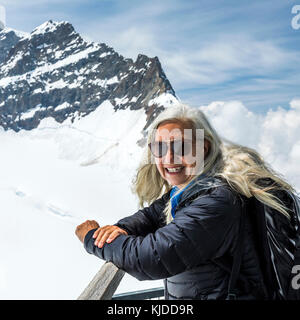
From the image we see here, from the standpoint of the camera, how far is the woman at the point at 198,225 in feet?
3.67

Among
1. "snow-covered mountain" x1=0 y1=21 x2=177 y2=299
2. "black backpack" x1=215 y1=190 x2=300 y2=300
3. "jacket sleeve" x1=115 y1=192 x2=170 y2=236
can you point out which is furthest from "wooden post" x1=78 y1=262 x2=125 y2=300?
"snow-covered mountain" x1=0 y1=21 x2=177 y2=299

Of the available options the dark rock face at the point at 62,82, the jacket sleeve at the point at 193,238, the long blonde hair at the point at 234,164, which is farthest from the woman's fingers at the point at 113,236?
the dark rock face at the point at 62,82

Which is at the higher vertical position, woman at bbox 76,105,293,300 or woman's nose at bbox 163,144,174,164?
woman's nose at bbox 163,144,174,164

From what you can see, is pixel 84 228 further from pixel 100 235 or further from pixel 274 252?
pixel 274 252

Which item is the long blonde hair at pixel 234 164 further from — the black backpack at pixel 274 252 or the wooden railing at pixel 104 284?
the wooden railing at pixel 104 284

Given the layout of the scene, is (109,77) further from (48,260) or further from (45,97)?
(48,260)

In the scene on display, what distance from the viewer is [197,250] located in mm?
1110

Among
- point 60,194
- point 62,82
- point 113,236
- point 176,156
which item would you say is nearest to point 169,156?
point 176,156

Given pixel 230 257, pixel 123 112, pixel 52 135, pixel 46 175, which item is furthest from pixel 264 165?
pixel 52 135

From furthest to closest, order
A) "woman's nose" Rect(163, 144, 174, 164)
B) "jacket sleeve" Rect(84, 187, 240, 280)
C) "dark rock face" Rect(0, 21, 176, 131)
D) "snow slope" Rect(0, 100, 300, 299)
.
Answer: "dark rock face" Rect(0, 21, 176, 131) → "snow slope" Rect(0, 100, 300, 299) → "woman's nose" Rect(163, 144, 174, 164) → "jacket sleeve" Rect(84, 187, 240, 280)

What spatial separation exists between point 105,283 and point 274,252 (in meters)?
0.61

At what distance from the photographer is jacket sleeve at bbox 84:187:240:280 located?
3.63 feet

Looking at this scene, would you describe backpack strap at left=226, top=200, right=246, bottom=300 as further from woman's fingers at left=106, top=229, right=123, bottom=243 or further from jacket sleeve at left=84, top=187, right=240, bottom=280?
woman's fingers at left=106, top=229, right=123, bottom=243

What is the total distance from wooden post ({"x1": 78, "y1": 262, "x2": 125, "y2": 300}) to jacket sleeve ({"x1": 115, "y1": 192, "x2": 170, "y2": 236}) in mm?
292
